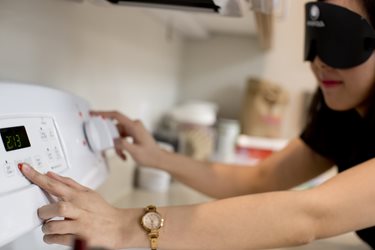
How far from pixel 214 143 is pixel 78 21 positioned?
1.10 m

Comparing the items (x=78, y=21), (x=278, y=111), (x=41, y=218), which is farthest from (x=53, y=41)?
(x=278, y=111)

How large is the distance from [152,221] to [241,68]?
1.73m

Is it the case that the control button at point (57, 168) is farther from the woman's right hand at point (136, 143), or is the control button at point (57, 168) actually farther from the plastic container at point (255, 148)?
the plastic container at point (255, 148)

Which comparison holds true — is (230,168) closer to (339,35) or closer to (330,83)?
(330,83)

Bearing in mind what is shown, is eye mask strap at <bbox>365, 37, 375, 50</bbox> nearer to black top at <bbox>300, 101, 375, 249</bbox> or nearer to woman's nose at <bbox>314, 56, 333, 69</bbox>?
woman's nose at <bbox>314, 56, 333, 69</bbox>

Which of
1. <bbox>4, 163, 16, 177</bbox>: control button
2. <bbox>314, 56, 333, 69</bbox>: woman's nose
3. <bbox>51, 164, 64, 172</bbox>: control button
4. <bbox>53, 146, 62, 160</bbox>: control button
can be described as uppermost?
<bbox>314, 56, 333, 69</bbox>: woman's nose

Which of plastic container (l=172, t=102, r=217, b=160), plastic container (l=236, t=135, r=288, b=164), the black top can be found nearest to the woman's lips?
the black top

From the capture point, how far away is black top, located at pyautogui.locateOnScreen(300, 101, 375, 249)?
982 millimetres

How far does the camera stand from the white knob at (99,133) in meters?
0.78

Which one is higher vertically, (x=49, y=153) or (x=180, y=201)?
(x=49, y=153)

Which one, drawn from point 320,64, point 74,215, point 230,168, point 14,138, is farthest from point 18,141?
point 230,168

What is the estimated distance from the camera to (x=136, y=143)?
102cm

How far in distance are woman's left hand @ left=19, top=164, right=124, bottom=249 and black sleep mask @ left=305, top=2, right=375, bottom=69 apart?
0.50 m

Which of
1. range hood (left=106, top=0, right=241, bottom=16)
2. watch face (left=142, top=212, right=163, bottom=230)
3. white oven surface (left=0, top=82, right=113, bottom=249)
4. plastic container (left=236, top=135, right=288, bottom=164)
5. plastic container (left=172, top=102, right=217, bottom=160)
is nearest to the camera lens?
white oven surface (left=0, top=82, right=113, bottom=249)
